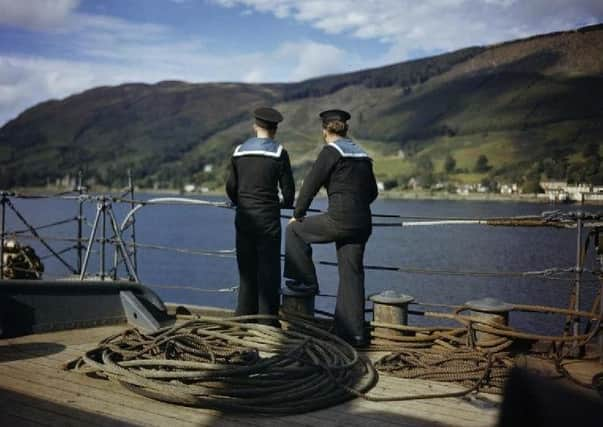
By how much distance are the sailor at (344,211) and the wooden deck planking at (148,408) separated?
887 millimetres

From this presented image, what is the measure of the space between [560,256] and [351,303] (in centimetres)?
3341

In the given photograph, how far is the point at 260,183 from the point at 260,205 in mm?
189

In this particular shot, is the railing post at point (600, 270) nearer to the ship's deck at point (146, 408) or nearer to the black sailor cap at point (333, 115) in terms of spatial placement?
the ship's deck at point (146, 408)

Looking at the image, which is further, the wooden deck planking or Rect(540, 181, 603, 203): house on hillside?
Rect(540, 181, 603, 203): house on hillside

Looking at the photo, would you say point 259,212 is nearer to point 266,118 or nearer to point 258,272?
point 258,272

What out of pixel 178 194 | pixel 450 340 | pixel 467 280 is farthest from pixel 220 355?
pixel 178 194

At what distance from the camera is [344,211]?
5.09 metres

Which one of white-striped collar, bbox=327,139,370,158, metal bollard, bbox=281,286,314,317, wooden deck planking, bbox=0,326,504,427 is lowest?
wooden deck planking, bbox=0,326,504,427

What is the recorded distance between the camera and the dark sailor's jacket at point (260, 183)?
5348 mm

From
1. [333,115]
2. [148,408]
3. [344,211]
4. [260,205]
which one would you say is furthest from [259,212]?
[148,408]

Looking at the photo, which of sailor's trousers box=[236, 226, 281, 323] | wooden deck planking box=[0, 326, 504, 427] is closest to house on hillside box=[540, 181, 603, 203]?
wooden deck planking box=[0, 326, 504, 427]

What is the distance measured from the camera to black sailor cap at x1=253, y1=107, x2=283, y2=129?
5.39 meters

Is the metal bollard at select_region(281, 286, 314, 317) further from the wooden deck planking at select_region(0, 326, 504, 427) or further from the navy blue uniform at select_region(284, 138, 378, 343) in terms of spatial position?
the wooden deck planking at select_region(0, 326, 504, 427)

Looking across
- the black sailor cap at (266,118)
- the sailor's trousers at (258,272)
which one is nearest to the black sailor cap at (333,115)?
the black sailor cap at (266,118)
